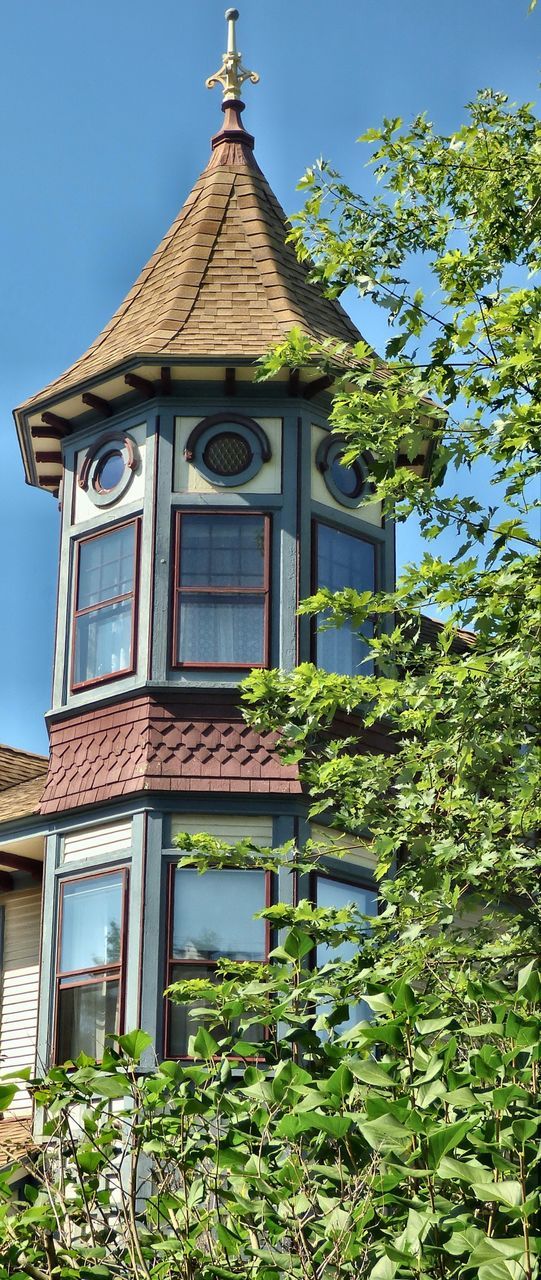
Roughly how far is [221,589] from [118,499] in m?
1.47

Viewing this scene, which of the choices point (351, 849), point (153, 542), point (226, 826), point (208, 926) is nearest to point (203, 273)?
point (153, 542)

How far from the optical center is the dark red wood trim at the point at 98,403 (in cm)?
1563

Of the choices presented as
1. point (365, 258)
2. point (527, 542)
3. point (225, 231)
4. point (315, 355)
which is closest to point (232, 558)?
point (315, 355)

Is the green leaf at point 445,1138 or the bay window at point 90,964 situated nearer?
the green leaf at point 445,1138

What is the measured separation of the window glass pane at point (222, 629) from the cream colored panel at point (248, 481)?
3.37 ft

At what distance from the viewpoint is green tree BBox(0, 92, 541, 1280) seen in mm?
3961

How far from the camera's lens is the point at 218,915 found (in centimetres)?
1360

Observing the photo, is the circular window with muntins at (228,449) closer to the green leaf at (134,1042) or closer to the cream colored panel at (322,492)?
the cream colored panel at (322,492)

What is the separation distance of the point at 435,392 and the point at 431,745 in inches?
69.8

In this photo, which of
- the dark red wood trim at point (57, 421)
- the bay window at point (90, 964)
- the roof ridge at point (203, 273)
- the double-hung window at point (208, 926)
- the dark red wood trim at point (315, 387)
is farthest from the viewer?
the dark red wood trim at point (57, 421)

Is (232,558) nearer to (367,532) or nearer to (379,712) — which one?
(367,532)

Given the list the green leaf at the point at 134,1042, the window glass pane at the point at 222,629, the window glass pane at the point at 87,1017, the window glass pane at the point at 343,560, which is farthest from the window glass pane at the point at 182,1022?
the green leaf at the point at 134,1042

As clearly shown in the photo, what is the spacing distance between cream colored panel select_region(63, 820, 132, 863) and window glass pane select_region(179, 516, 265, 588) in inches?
88.9

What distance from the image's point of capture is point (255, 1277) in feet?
13.0
